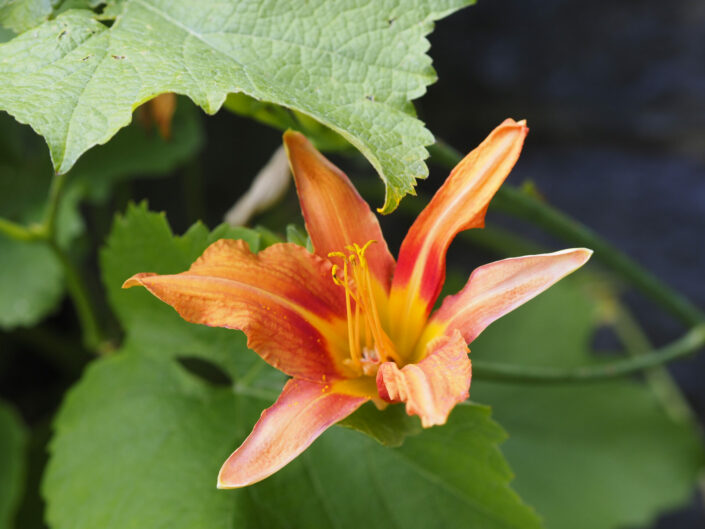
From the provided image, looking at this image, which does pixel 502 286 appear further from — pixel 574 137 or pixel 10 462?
pixel 574 137

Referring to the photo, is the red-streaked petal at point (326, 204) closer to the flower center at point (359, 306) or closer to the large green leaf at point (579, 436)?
the flower center at point (359, 306)

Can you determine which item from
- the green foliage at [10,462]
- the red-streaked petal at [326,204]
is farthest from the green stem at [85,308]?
the red-streaked petal at [326,204]

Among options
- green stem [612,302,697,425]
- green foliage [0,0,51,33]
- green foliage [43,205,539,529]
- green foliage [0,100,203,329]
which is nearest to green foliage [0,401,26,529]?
green foliage [0,100,203,329]

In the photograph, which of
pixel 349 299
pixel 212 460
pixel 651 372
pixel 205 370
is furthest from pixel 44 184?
pixel 651 372

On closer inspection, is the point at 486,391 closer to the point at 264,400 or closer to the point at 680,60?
the point at 264,400

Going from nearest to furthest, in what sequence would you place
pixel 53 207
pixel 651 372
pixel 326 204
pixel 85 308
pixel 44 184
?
1. pixel 326 204
2. pixel 53 207
3. pixel 85 308
4. pixel 44 184
5. pixel 651 372

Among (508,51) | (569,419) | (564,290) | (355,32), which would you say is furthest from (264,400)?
(508,51)
